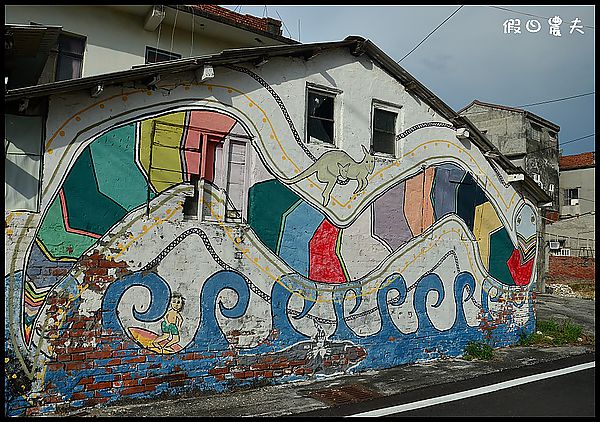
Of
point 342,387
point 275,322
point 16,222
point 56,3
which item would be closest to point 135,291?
point 16,222

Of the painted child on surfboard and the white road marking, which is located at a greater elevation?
the painted child on surfboard

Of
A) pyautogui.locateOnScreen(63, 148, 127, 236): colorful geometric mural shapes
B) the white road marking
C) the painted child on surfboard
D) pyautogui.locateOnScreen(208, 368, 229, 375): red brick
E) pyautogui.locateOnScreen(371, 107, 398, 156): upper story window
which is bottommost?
the white road marking

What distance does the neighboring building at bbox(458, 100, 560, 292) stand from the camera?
30.4 meters

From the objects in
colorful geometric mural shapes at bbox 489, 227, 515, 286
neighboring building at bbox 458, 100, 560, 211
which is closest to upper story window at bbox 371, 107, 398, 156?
colorful geometric mural shapes at bbox 489, 227, 515, 286

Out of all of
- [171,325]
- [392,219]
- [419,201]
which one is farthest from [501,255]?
[171,325]

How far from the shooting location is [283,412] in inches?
294

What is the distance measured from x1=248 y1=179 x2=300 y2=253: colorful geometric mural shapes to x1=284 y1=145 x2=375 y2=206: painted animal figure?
11.8 inches

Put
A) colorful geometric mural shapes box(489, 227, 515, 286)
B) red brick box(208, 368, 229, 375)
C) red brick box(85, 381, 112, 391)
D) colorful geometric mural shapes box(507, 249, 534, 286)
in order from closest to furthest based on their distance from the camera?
red brick box(85, 381, 112, 391)
red brick box(208, 368, 229, 375)
colorful geometric mural shapes box(489, 227, 515, 286)
colorful geometric mural shapes box(507, 249, 534, 286)

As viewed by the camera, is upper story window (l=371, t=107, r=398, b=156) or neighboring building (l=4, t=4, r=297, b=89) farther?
neighboring building (l=4, t=4, r=297, b=89)

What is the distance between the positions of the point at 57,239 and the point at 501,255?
955 cm

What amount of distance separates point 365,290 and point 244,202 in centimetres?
297

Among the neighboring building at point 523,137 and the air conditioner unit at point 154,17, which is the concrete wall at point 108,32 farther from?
the neighboring building at point 523,137

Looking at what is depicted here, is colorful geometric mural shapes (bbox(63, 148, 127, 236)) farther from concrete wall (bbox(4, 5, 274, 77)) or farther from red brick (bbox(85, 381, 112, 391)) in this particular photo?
concrete wall (bbox(4, 5, 274, 77))

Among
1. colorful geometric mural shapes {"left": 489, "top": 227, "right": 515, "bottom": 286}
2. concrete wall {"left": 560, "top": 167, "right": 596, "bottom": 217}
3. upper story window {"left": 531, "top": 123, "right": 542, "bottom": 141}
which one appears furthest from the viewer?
concrete wall {"left": 560, "top": 167, "right": 596, "bottom": 217}
